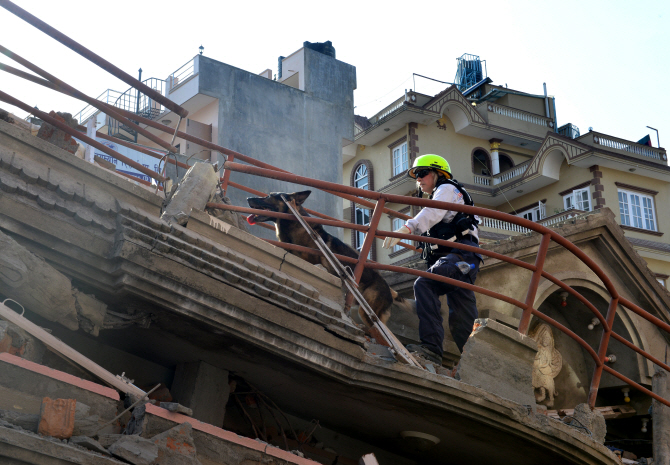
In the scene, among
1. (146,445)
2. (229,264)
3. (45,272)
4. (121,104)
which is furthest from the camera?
(121,104)

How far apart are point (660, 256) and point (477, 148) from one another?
9579mm

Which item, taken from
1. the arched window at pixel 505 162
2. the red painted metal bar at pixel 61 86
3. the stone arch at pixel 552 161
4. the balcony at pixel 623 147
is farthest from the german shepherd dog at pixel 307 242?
the arched window at pixel 505 162

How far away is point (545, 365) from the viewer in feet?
31.5

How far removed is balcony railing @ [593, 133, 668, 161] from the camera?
34312 millimetres

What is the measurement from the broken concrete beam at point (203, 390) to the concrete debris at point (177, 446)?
160 cm

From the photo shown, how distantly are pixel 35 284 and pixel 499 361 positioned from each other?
3812mm

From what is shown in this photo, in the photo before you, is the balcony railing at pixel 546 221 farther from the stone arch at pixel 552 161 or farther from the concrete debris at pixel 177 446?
the concrete debris at pixel 177 446

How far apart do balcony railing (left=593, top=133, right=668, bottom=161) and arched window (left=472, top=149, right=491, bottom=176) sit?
5224mm

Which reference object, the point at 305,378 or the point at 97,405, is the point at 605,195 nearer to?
the point at 305,378

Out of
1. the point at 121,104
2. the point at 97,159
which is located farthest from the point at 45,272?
the point at 121,104

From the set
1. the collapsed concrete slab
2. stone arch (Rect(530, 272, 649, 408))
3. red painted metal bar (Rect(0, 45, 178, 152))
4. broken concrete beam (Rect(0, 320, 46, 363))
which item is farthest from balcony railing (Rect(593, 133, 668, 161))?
the collapsed concrete slab

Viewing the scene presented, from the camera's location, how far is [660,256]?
3334 centimetres

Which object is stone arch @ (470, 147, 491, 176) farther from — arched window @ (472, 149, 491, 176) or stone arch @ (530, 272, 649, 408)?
stone arch @ (530, 272, 649, 408)

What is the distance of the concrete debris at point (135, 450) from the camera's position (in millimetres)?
3809
